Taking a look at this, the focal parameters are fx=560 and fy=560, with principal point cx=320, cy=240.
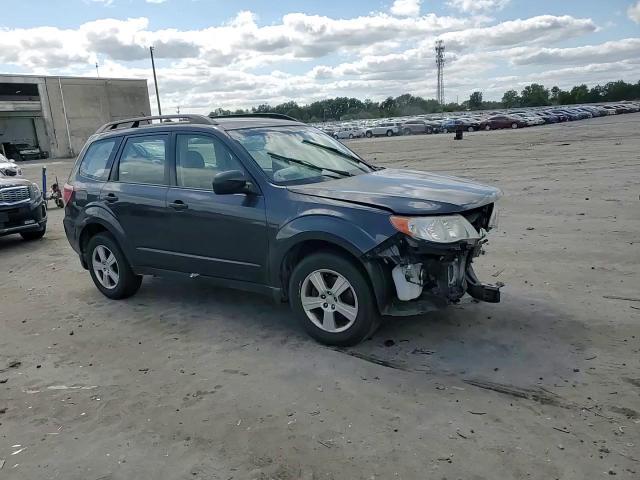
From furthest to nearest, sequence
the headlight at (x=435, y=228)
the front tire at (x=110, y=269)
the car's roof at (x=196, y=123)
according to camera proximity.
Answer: the front tire at (x=110, y=269) → the car's roof at (x=196, y=123) → the headlight at (x=435, y=228)

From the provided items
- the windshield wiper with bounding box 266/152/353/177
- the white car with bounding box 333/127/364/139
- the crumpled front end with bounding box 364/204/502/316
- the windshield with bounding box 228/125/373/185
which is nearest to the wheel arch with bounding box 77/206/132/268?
the windshield with bounding box 228/125/373/185

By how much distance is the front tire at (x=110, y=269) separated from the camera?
6070 millimetres

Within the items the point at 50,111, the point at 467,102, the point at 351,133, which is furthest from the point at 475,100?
the point at 50,111

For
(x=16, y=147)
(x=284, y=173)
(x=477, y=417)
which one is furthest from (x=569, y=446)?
(x=16, y=147)

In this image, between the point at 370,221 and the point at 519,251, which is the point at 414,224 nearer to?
the point at 370,221

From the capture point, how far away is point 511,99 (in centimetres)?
12812

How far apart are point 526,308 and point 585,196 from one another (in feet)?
20.9

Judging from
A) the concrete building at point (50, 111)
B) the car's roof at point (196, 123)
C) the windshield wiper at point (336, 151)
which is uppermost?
the concrete building at point (50, 111)

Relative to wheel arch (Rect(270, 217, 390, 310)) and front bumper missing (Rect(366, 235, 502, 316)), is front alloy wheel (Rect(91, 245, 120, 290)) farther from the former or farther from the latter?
front bumper missing (Rect(366, 235, 502, 316))

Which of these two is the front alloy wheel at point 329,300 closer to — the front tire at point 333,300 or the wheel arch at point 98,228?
the front tire at point 333,300

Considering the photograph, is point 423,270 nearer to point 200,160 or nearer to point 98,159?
point 200,160

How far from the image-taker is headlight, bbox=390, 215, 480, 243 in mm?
4078

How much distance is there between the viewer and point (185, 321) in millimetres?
5430

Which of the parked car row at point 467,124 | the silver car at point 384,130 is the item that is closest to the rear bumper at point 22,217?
the parked car row at point 467,124
